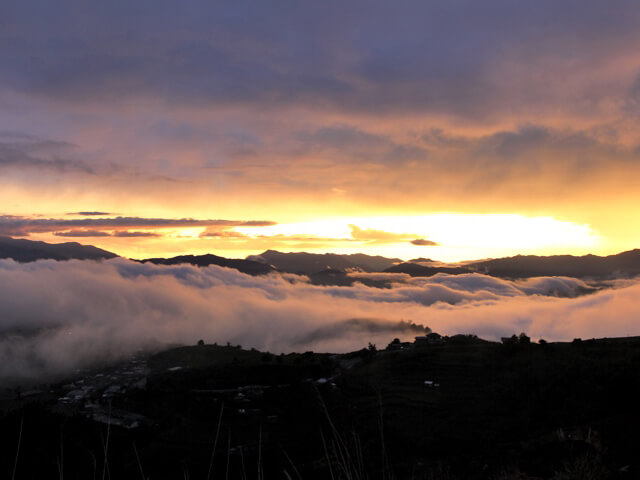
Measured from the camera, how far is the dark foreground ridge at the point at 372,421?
11.4m

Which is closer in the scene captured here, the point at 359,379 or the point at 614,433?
the point at 614,433

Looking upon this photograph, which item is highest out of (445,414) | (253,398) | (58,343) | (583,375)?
(583,375)

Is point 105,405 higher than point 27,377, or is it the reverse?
point 105,405

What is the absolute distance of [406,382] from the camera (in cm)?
3722

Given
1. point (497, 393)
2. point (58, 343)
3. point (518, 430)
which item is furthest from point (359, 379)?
point (58, 343)

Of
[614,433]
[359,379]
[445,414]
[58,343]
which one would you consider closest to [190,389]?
[359,379]

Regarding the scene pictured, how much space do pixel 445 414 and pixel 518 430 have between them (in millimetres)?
5524

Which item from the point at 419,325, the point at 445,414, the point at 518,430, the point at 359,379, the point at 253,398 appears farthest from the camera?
the point at 419,325

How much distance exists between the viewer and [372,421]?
27500mm

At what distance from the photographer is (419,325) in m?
200

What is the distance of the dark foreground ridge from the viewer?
11422mm

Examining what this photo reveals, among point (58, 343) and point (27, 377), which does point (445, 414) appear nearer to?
point (27, 377)

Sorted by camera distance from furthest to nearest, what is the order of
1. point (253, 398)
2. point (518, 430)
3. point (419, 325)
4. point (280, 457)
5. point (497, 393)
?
1. point (419, 325)
2. point (253, 398)
3. point (497, 393)
4. point (518, 430)
5. point (280, 457)

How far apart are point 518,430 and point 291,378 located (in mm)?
23440
